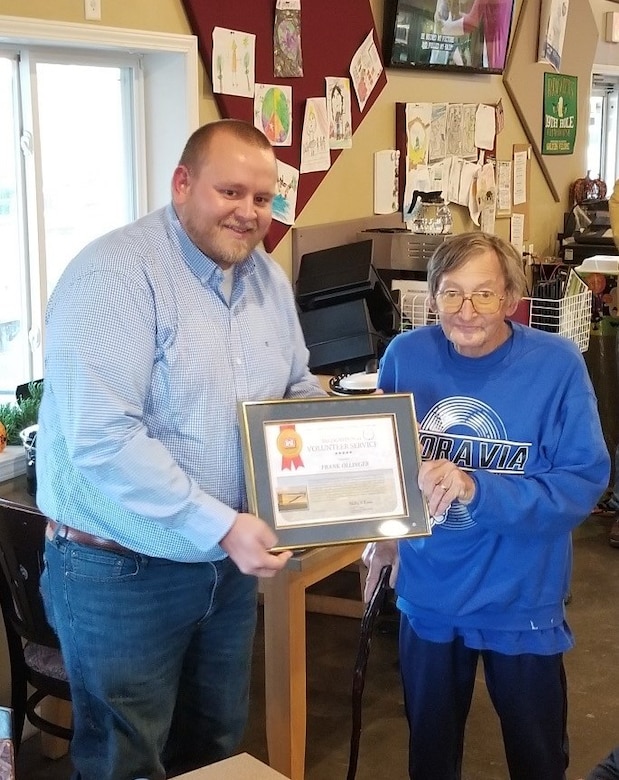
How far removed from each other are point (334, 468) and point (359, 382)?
4.06ft

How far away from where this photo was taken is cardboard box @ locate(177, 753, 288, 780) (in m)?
1.55

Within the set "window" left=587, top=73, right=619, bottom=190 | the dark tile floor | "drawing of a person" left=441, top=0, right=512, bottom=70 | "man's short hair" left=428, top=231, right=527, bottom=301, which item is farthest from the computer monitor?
"window" left=587, top=73, right=619, bottom=190

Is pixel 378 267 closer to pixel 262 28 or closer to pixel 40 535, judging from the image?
pixel 262 28

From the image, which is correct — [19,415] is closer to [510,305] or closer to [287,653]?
[287,653]

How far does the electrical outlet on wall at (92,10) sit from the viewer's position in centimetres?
271

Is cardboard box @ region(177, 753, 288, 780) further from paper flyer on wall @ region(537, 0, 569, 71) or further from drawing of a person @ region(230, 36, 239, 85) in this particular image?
paper flyer on wall @ region(537, 0, 569, 71)

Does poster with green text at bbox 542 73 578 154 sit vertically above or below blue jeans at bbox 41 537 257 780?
above


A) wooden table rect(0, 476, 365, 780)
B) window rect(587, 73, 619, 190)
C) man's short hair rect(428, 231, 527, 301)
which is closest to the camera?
man's short hair rect(428, 231, 527, 301)

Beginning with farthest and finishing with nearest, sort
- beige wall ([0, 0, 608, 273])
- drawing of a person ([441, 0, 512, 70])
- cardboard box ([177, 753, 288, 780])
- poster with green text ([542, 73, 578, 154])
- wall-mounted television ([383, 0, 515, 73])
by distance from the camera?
poster with green text ([542, 73, 578, 154]) < drawing of a person ([441, 0, 512, 70]) < wall-mounted television ([383, 0, 515, 73]) < beige wall ([0, 0, 608, 273]) < cardboard box ([177, 753, 288, 780])

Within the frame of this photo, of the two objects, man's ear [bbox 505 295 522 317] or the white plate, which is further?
the white plate

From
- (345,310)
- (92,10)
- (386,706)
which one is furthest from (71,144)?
(386,706)

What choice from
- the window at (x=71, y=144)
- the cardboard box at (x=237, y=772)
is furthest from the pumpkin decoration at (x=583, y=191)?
the cardboard box at (x=237, y=772)

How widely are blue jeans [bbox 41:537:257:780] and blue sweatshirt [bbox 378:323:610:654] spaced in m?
0.40

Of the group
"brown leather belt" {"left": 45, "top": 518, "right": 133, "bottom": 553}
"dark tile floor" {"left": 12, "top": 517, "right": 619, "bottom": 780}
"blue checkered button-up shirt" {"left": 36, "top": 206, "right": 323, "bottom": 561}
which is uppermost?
"blue checkered button-up shirt" {"left": 36, "top": 206, "right": 323, "bottom": 561}
